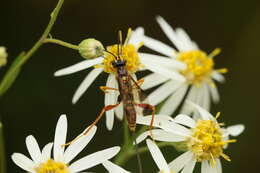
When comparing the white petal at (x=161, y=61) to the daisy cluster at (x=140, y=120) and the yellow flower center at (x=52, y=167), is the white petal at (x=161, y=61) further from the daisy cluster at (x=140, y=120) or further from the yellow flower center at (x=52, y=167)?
the yellow flower center at (x=52, y=167)

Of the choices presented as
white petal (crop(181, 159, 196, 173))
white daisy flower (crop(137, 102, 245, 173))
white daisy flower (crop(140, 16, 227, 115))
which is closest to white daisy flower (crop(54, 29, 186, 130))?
white daisy flower (crop(140, 16, 227, 115))

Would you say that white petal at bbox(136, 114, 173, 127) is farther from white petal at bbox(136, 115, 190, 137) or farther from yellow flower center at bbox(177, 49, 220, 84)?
yellow flower center at bbox(177, 49, 220, 84)

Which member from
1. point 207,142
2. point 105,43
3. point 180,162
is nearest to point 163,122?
point 180,162

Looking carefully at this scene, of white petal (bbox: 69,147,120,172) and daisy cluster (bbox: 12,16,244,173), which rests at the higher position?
daisy cluster (bbox: 12,16,244,173)

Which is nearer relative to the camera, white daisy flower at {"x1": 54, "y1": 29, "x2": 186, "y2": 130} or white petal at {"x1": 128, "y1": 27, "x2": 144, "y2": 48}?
white daisy flower at {"x1": 54, "y1": 29, "x2": 186, "y2": 130}

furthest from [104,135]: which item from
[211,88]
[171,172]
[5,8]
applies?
[171,172]

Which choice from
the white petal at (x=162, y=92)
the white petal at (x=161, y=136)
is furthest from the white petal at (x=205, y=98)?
the white petal at (x=161, y=136)

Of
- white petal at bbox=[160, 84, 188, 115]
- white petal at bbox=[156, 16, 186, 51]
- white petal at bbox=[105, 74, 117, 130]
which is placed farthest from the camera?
white petal at bbox=[156, 16, 186, 51]
